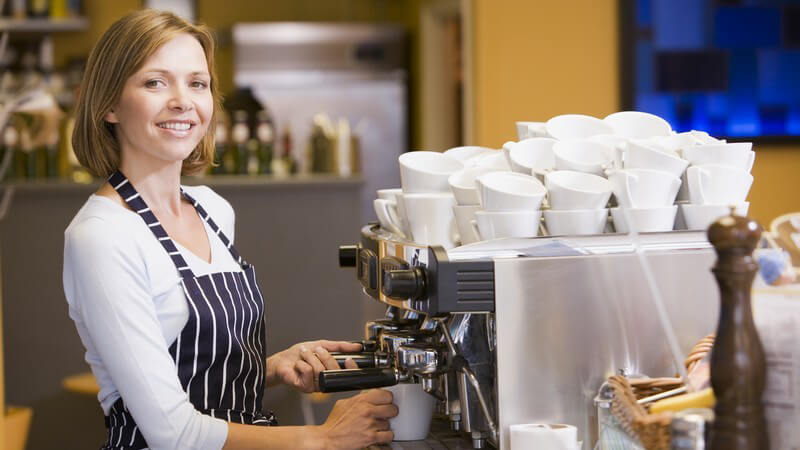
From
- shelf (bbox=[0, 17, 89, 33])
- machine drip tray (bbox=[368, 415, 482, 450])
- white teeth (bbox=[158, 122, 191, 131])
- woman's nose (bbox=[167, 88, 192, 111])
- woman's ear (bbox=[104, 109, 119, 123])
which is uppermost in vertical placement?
shelf (bbox=[0, 17, 89, 33])

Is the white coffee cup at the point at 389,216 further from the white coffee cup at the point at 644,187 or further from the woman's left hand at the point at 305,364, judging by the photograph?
the white coffee cup at the point at 644,187

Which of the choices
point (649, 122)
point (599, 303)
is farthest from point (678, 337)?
point (649, 122)

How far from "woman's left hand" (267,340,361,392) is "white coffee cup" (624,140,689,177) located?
492 millimetres

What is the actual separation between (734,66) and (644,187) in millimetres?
3106

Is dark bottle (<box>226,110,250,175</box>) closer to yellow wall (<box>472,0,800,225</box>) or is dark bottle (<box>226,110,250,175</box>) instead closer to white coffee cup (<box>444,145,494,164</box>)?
yellow wall (<box>472,0,800,225</box>)

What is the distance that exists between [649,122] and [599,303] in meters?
0.36

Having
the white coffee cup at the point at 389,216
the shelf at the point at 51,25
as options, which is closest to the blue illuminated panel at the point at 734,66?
the white coffee cup at the point at 389,216

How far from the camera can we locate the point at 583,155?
51.5 inches

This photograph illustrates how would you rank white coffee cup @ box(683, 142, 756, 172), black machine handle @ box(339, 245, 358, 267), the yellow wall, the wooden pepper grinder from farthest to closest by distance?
the yellow wall, black machine handle @ box(339, 245, 358, 267), white coffee cup @ box(683, 142, 756, 172), the wooden pepper grinder

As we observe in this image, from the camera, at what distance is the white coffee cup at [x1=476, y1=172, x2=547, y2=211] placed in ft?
3.92

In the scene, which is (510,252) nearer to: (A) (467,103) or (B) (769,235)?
(B) (769,235)

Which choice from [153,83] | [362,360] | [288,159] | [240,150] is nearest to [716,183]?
[362,360]

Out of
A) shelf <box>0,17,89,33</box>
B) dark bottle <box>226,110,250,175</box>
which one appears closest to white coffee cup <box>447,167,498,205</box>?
dark bottle <box>226,110,250,175</box>

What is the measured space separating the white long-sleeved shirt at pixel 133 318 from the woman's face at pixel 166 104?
4.6 inches
